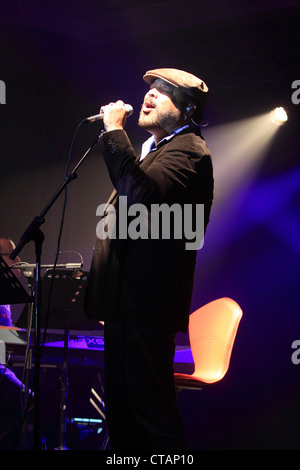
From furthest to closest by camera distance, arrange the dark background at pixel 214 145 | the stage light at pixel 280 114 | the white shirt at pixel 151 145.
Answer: the stage light at pixel 280 114 < the dark background at pixel 214 145 < the white shirt at pixel 151 145

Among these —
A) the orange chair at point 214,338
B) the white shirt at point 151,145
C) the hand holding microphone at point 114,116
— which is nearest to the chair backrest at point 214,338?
the orange chair at point 214,338

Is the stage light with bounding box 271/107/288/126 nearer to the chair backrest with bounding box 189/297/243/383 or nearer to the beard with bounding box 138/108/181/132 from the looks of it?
the chair backrest with bounding box 189/297/243/383

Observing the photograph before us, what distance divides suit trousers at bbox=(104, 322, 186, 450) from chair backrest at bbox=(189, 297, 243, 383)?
1117 millimetres

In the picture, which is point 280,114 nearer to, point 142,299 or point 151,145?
point 151,145

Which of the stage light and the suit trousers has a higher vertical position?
the stage light

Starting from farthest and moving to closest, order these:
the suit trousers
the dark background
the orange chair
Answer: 1. the dark background
2. the orange chair
3. the suit trousers

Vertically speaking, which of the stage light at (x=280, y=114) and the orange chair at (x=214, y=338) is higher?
the stage light at (x=280, y=114)

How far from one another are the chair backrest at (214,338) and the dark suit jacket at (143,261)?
1187 mm

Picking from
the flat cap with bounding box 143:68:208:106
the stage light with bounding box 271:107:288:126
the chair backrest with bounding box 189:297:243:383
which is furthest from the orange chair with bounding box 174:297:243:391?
the stage light with bounding box 271:107:288:126

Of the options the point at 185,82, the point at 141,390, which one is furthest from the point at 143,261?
the point at 185,82

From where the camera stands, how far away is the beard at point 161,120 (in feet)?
7.32

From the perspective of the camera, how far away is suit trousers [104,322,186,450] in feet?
5.80

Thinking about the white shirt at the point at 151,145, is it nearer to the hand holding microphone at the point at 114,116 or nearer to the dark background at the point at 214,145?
the hand holding microphone at the point at 114,116

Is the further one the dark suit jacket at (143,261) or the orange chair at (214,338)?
the orange chair at (214,338)
